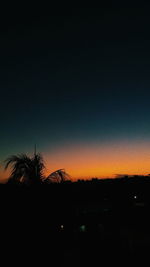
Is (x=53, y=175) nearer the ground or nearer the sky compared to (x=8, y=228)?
nearer the sky

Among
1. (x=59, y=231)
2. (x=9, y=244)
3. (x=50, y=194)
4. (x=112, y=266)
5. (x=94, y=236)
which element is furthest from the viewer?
(x=94, y=236)

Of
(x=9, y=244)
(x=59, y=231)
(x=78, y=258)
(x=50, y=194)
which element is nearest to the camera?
(x=9, y=244)

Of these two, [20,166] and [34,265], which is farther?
[20,166]

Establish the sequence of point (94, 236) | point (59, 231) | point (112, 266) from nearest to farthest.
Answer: point (59, 231)
point (112, 266)
point (94, 236)

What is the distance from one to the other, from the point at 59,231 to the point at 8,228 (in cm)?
156

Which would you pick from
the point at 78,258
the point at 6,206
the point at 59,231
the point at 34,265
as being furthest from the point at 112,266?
the point at 6,206

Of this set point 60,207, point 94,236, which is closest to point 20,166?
point 60,207

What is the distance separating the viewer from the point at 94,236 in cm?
1130

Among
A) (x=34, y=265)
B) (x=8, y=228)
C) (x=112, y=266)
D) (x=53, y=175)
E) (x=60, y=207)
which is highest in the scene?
(x=53, y=175)

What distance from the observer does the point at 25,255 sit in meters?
5.05

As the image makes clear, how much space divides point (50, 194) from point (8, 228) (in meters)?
1.23

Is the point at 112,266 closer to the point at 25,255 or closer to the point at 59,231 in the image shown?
the point at 59,231

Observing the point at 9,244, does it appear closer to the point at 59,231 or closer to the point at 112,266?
the point at 59,231

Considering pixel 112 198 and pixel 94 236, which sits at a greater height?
pixel 112 198
